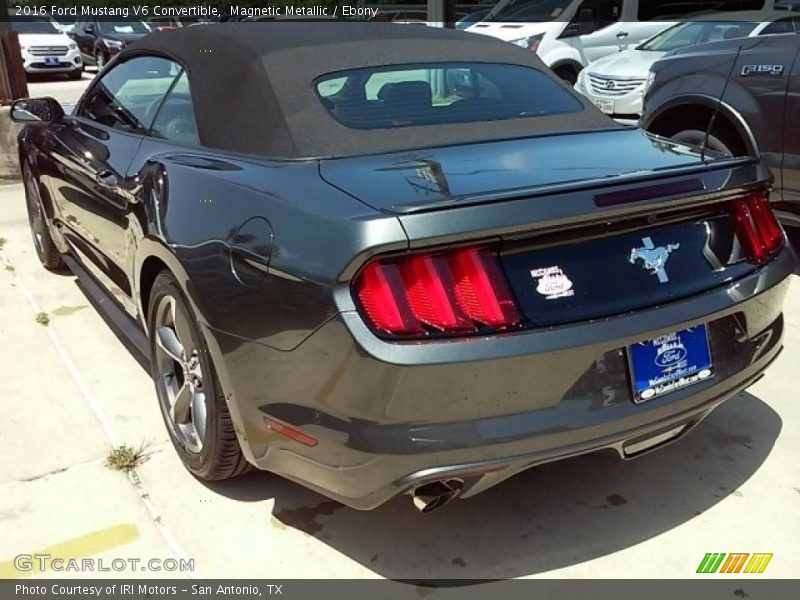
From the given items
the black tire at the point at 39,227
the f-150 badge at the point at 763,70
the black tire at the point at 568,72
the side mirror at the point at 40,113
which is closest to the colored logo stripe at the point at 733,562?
the f-150 badge at the point at 763,70

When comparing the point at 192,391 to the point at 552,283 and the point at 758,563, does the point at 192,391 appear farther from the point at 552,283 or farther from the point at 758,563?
the point at 758,563

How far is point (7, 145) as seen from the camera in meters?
8.28

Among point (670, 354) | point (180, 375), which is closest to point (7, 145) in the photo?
point (180, 375)

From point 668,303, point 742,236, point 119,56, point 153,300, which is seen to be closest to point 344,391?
point 668,303

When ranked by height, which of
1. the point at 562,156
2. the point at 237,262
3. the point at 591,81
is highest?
the point at 562,156

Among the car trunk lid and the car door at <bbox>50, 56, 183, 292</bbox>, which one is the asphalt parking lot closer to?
the car door at <bbox>50, 56, 183, 292</bbox>

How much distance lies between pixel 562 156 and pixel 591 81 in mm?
7104

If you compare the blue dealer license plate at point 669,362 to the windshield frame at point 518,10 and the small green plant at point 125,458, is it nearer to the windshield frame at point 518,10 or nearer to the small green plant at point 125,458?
the small green plant at point 125,458

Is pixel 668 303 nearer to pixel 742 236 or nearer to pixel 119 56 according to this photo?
pixel 742 236

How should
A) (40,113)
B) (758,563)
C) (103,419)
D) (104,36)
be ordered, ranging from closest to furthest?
(758,563), (103,419), (40,113), (104,36)

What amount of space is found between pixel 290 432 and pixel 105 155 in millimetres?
1900

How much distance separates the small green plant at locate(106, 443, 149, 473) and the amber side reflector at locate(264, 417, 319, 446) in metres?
0.99

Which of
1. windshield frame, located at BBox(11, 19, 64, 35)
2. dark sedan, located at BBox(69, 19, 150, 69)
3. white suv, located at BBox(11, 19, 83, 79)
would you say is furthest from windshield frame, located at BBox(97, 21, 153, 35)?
white suv, located at BBox(11, 19, 83, 79)

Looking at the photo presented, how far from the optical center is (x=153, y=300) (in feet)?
9.70
